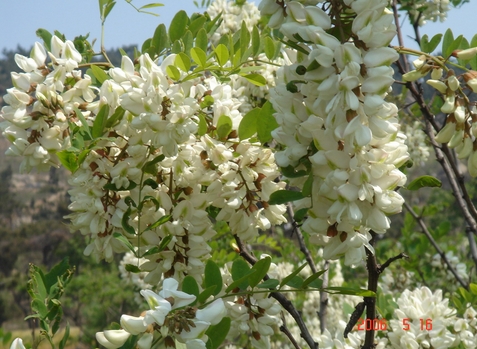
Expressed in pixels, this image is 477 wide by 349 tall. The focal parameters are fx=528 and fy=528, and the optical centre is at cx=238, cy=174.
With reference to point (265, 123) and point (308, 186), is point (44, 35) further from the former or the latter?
point (308, 186)

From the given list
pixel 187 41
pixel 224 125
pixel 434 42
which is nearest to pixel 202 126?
pixel 224 125

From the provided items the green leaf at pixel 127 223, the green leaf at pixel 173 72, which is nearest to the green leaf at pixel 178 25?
the green leaf at pixel 173 72

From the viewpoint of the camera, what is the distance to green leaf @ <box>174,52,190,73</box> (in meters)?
0.97

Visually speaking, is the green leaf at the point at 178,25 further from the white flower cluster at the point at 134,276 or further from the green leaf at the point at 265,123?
the white flower cluster at the point at 134,276

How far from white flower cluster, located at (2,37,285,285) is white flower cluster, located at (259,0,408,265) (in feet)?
0.76

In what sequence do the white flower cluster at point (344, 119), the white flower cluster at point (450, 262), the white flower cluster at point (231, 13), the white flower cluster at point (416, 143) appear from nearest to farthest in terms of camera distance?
the white flower cluster at point (344, 119), the white flower cluster at point (450, 262), the white flower cluster at point (231, 13), the white flower cluster at point (416, 143)

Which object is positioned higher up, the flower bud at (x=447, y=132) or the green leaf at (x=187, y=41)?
the green leaf at (x=187, y=41)

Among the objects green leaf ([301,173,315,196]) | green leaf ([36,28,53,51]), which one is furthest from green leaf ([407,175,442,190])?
green leaf ([36,28,53,51])

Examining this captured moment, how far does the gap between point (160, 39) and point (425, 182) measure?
0.74 m

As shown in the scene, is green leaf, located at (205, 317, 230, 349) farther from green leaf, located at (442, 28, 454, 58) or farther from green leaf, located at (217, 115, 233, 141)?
green leaf, located at (442, 28, 454, 58)

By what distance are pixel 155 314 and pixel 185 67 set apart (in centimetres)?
47

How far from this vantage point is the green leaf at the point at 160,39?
1286 mm

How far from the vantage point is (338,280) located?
3.73m

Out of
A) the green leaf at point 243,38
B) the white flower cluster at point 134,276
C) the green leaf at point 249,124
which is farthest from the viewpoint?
the white flower cluster at point 134,276
